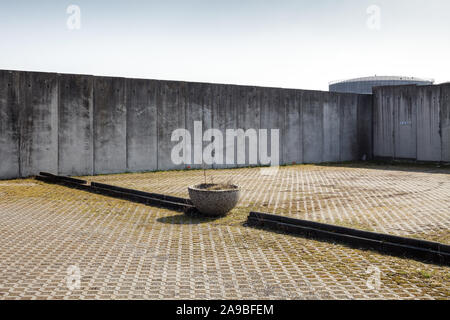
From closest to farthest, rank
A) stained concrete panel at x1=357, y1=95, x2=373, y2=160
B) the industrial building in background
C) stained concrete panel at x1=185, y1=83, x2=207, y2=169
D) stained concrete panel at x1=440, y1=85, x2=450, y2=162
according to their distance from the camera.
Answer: stained concrete panel at x1=185, y1=83, x2=207, y2=169
stained concrete panel at x1=440, y1=85, x2=450, y2=162
stained concrete panel at x1=357, y1=95, x2=373, y2=160
the industrial building in background

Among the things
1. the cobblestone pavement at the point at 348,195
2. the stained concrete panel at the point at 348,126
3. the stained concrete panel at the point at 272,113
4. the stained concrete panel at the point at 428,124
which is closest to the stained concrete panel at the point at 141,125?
the cobblestone pavement at the point at 348,195

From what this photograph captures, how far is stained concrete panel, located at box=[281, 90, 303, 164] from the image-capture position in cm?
2045

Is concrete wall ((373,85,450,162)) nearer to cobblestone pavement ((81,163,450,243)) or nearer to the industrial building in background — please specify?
cobblestone pavement ((81,163,450,243))

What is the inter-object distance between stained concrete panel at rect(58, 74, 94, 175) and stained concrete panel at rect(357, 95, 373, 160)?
14282 millimetres

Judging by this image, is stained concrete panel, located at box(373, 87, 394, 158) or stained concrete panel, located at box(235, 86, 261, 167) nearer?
stained concrete panel, located at box(235, 86, 261, 167)

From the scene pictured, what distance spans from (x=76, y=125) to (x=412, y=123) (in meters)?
15.9

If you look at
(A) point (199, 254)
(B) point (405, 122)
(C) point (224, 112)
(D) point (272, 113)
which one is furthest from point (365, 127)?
(A) point (199, 254)

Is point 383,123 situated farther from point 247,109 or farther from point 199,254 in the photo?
point 199,254

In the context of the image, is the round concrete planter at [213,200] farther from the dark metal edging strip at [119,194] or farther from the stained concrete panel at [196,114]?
the stained concrete panel at [196,114]

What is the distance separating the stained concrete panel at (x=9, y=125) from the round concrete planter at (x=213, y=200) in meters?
9.12

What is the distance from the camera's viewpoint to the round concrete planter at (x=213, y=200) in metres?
7.88

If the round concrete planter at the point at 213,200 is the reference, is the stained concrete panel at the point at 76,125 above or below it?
above

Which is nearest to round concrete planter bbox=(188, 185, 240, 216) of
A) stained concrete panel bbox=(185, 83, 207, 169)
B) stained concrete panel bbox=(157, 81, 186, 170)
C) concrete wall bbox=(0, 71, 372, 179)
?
concrete wall bbox=(0, 71, 372, 179)
